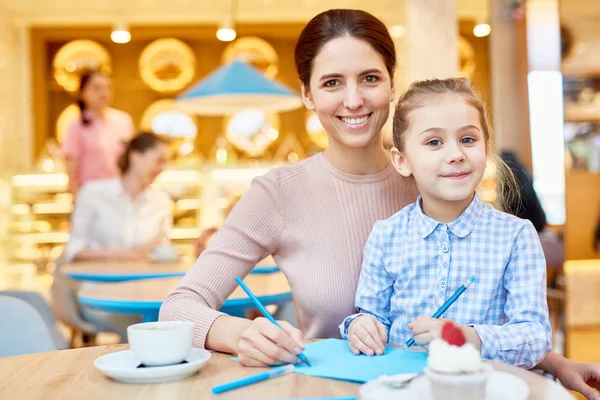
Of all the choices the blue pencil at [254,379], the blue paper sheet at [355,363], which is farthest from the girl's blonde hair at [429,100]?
the blue pencil at [254,379]

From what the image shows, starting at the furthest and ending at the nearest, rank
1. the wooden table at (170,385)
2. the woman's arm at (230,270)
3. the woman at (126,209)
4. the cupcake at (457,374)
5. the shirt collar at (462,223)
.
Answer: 1. the woman at (126,209)
2. the shirt collar at (462,223)
3. the woman's arm at (230,270)
4. the wooden table at (170,385)
5. the cupcake at (457,374)

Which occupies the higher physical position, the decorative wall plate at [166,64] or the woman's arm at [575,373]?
the decorative wall plate at [166,64]

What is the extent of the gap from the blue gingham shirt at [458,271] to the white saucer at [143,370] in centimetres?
40

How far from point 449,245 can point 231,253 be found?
19.1 inches

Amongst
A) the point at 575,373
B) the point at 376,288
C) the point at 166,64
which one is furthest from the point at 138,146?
the point at 166,64

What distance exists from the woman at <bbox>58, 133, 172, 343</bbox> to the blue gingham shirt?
Result: 8.68 ft

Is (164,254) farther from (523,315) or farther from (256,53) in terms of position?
(256,53)

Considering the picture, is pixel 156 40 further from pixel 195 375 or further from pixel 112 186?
pixel 195 375

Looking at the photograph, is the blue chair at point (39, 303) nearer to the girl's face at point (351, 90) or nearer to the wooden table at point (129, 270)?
the wooden table at point (129, 270)

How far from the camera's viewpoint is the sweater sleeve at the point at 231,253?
5.46 ft

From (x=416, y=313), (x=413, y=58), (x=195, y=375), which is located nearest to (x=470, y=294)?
(x=416, y=313)

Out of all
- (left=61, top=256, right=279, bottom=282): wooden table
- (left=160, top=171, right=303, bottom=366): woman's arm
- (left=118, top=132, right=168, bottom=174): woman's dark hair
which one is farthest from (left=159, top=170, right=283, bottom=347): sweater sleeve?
(left=118, top=132, right=168, bottom=174): woman's dark hair

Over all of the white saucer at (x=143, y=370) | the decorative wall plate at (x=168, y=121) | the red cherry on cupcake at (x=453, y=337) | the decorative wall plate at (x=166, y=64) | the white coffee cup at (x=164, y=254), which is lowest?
the white saucer at (x=143, y=370)

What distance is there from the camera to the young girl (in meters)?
1.54
